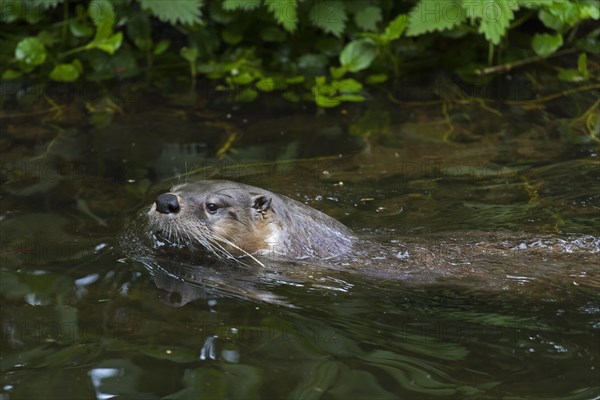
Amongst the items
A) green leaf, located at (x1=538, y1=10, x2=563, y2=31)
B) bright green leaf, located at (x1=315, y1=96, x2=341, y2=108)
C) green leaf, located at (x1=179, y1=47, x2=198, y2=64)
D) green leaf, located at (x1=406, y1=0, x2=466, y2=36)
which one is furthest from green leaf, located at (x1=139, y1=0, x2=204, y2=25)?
green leaf, located at (x1=538, y1=10, x2=563, y2=31)

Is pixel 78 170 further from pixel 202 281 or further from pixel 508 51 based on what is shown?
pixel 508 51

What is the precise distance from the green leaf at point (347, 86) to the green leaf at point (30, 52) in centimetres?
231

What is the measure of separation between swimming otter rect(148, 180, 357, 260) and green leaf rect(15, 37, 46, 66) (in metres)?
2.85

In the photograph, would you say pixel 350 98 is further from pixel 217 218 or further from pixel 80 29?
pixel 217 218

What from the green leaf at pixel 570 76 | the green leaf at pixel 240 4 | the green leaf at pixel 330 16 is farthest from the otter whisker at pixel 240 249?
the green leaf at pixel 570 76

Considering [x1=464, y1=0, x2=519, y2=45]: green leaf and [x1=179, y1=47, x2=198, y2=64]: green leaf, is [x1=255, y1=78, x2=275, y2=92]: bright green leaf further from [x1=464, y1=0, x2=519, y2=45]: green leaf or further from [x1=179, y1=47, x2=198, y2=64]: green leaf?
[x1=464, y1=0, x2=519, y2=45]: green leaf

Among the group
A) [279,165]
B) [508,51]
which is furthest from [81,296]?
[508,51]

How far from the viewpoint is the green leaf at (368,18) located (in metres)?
7.27

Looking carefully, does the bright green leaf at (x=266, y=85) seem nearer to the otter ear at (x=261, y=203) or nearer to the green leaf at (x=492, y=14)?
the green leaf at (x=492, y=14)

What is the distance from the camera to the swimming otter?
15.7 ft

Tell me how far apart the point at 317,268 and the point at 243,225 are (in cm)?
45

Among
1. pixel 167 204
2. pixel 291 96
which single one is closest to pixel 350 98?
pixel 291 96

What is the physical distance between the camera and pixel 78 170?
19.6 feet

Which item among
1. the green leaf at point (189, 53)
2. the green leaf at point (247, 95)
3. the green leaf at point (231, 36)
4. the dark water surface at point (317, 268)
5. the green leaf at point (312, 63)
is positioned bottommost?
the dark water surface at point (317, 268)
